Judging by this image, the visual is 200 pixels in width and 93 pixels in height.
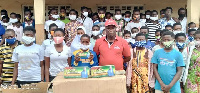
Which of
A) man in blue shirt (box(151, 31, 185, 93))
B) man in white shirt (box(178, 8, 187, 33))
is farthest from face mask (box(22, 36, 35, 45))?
man in white shirt (box(178, 8, 187, 33))

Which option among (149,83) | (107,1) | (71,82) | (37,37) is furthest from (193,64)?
(107,1)

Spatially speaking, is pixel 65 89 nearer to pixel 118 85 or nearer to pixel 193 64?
pixel 118 85

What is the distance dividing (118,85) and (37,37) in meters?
4.63

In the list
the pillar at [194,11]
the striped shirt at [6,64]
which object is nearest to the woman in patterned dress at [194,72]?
the pillar at [194,11]

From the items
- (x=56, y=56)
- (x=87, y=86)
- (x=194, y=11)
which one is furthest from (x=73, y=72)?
(x=194, y=11)

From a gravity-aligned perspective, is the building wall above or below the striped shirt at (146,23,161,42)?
above

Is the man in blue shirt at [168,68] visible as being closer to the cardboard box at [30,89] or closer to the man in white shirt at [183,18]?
the cardboard box at [30,89]

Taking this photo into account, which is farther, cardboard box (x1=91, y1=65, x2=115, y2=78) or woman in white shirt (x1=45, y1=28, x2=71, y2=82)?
woman in white shirt (x1=45, y1=28, x2=71, y2=82)

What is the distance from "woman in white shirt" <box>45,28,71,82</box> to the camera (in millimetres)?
4500

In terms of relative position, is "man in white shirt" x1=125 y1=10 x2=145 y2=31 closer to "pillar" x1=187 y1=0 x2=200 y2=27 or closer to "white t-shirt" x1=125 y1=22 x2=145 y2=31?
"white t-shirt" x1=125 y1=22 x2=145 y2=31

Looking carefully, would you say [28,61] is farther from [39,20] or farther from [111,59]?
[39,20]

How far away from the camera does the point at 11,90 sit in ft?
10.2

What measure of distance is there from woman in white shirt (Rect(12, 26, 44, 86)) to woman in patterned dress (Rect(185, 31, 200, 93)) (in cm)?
290

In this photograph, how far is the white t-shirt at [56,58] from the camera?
450 cm
